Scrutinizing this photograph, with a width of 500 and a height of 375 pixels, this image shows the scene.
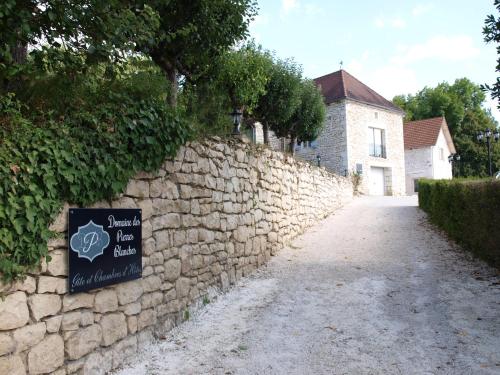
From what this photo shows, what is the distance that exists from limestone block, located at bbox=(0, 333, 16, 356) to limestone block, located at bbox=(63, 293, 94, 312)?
529 millimetres

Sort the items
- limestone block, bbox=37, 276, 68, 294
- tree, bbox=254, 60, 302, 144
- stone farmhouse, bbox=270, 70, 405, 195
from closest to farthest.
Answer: limestone block, bbox=37, 276, 68, 294 → tree, bbox=254, 60, 302, 144 → stone farmhouse, bbox=270, 70, 405, 195

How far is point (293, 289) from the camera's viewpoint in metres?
6.54

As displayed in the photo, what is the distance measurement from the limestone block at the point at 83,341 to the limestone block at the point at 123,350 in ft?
0.92

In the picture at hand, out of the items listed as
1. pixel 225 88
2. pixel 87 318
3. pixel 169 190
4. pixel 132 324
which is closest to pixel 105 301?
pixel 87 318

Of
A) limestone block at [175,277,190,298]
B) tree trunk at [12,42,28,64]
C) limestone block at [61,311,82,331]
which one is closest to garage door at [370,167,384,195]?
limestone block at [175,277,190,298]

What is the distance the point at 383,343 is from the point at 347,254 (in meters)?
4.47

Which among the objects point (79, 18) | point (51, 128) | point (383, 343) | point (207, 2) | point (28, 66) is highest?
point (207, 2)

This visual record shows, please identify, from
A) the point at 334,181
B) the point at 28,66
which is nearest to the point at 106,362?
the point at 28,66

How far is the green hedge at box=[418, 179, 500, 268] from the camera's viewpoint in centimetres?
658

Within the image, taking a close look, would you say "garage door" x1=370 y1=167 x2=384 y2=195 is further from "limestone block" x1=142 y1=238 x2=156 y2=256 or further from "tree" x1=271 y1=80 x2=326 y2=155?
"limestone block" x1=142 y1=238 x2=156 y2=256

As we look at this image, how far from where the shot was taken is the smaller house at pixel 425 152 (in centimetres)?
3044

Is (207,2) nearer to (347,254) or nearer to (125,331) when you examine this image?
(125,331)

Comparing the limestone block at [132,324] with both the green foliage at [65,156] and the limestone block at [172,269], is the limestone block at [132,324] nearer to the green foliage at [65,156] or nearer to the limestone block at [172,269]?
the limestone block at [172,269]

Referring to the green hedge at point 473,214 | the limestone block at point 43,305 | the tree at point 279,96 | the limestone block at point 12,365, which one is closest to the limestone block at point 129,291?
the limestone block at point 43,305
